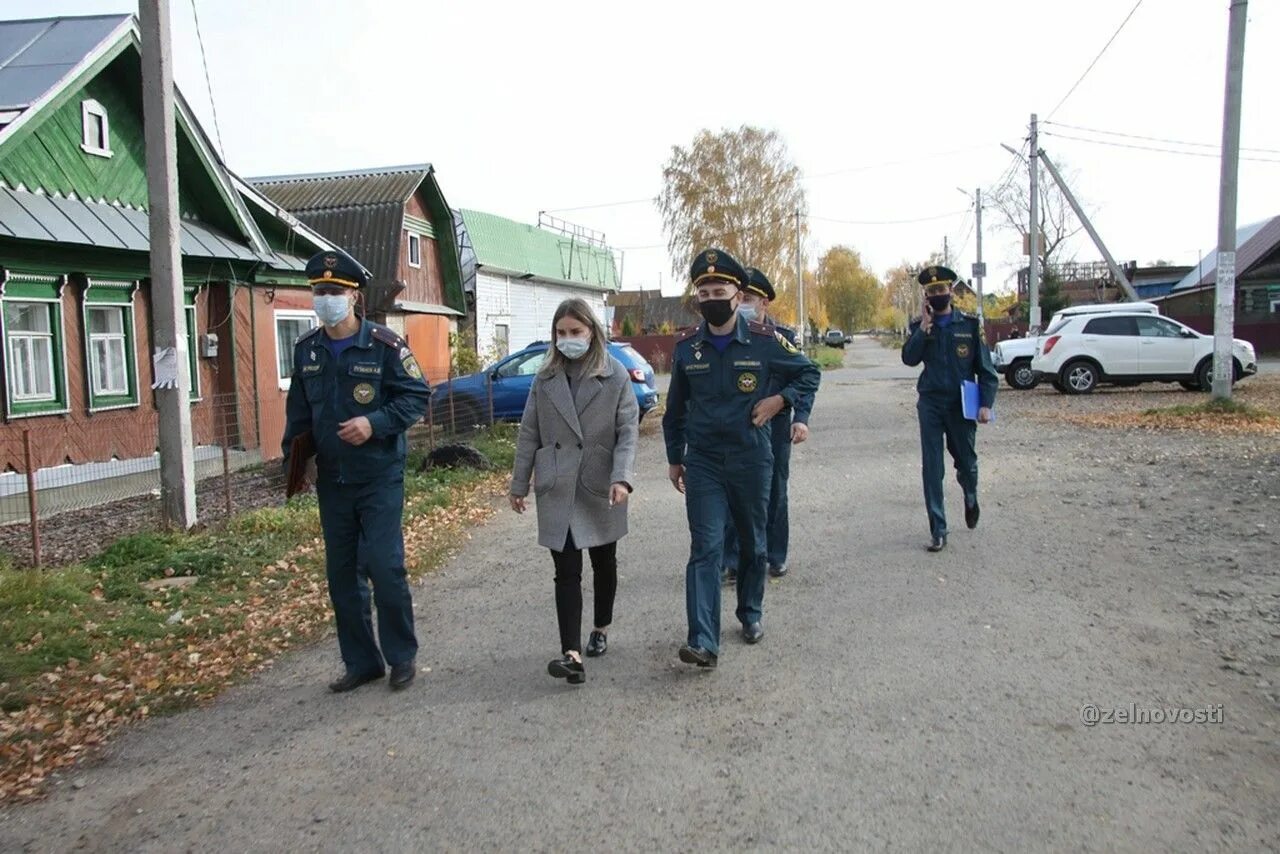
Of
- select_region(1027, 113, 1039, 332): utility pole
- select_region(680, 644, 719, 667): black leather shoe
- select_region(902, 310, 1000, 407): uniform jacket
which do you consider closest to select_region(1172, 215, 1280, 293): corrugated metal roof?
select_region(1027, 113, 1039, 332): utility pole

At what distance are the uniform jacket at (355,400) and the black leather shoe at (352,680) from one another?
93cm

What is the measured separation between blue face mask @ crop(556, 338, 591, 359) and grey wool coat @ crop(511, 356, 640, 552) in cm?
12

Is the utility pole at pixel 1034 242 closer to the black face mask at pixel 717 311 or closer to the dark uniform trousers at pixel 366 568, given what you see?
the black face mask at pixel 717 311

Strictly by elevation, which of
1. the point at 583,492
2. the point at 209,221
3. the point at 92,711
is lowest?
the point at 92,711

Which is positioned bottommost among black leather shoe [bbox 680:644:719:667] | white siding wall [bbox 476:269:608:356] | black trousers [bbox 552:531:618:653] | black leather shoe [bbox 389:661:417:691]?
black leather shoe [bbox 389:661:417:691]

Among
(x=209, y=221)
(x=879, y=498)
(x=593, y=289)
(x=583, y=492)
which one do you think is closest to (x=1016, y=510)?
(x=879, y=498)

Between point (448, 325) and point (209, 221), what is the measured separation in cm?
1276

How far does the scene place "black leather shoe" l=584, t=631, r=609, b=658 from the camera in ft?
16.4

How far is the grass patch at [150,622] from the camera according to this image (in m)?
4.59

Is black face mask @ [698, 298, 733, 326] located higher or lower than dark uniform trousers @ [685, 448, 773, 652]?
higher

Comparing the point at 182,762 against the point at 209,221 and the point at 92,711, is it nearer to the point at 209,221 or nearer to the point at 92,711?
the point at 92,711

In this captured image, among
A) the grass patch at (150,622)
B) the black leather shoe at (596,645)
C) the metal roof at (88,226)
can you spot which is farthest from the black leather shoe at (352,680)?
the metal roof at (88,226)

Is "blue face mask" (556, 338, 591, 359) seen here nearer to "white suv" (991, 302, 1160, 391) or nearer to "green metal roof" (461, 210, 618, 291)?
"white suv" (991, 302, 1160, 391)

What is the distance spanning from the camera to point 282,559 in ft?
25.0
